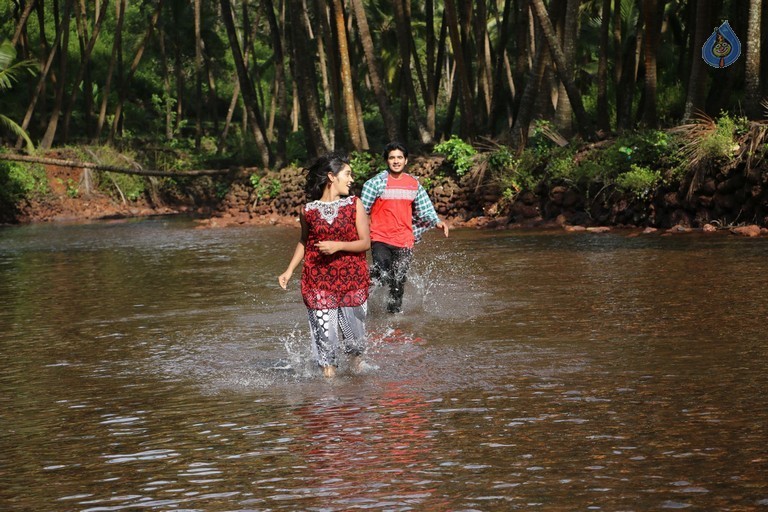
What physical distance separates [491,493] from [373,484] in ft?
1.90

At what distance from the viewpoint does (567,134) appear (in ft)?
85.4

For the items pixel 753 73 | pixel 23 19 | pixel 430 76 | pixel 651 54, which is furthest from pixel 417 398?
pixel 23 19

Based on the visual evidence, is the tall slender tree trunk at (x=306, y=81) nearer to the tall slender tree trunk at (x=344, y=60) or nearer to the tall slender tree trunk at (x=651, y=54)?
the tall slender tree trunk at (x=344, y=60)

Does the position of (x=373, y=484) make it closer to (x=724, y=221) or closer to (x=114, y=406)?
(x=114, y=406)

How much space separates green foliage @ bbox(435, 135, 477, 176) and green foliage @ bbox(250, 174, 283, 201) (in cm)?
654

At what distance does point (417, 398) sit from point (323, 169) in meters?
1.77

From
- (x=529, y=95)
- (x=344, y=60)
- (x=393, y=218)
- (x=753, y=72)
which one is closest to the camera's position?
(x=393, y=218)

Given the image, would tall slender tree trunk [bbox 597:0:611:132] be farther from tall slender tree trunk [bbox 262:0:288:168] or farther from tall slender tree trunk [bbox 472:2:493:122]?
tall slender tree trunk [bbox 262:0:288:168]

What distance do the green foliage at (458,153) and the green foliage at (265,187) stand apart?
21.5 ft

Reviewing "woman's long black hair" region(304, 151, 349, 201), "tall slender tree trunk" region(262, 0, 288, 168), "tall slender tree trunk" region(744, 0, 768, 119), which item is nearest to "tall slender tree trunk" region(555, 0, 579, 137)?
"tall slender tree trunk" region(744, 0, 768, 119)

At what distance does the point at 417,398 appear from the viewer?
7.50 metres

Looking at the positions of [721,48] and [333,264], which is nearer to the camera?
[333,264]

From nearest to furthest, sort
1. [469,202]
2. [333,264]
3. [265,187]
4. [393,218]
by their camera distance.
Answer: [333,264], [393,218], [469,202], [265,187]

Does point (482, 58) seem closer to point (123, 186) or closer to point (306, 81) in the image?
point (306, 81)
